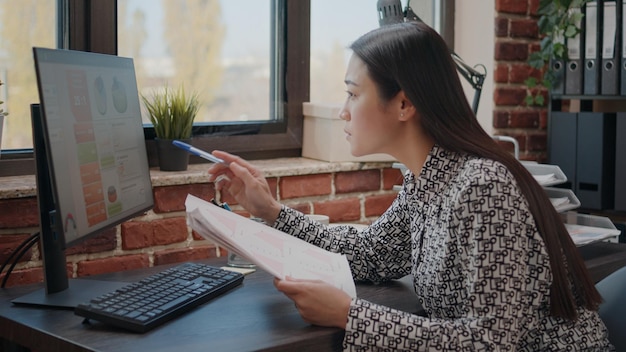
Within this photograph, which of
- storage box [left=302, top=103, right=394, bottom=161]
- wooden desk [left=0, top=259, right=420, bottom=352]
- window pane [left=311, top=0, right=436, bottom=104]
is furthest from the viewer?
window pane [left=311, top=0, right=436, bottom=104]

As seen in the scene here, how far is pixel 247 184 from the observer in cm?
172

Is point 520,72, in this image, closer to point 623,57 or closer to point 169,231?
point 623,57

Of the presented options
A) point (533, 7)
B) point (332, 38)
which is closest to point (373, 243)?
point (332, 38)

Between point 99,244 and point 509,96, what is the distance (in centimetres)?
154

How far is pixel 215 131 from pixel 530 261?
3.88ft

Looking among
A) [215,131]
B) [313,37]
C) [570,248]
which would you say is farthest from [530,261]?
[313,37]

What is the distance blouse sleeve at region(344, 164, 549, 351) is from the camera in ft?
4.33

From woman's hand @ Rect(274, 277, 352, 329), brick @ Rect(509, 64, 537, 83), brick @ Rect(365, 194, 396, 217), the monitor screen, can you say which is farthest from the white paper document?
brick @ Rect(509, 64, 537, 83)

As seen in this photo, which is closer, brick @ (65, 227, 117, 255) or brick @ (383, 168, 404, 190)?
brick @ (65, 227, 117, 255)

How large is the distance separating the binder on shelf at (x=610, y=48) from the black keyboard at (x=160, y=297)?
158 cm

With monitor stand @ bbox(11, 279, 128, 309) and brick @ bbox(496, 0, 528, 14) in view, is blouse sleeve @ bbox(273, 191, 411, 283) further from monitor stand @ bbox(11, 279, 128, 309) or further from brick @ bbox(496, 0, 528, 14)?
brick @ bbox(496, 0, 528, 14)

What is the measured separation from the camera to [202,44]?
232cm

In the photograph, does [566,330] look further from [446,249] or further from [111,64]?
[111,64]

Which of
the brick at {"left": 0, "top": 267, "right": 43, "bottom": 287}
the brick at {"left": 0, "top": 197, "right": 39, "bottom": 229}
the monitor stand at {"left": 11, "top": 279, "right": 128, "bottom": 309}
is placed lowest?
the brick at {"left": 0, "top": 267, "right": 43, "bottom": 287}
